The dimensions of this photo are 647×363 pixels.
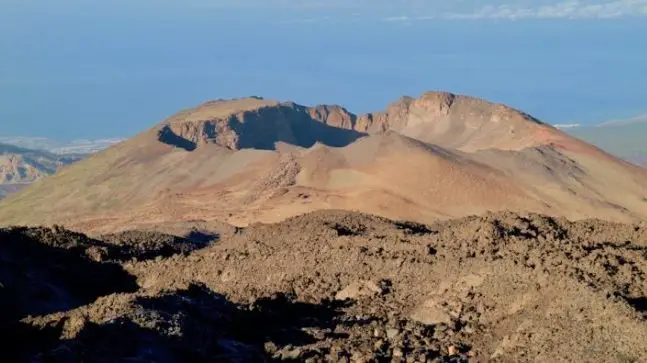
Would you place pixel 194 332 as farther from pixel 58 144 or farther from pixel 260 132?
pixel 58 144

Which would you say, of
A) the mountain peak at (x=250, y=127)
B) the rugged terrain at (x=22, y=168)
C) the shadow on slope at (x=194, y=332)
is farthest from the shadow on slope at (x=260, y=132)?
the shadow on slope at (x=194, y=332)

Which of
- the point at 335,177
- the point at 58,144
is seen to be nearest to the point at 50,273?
the point at 335,177

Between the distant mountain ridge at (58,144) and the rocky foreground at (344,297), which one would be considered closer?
the rocky foreground at (344,297)

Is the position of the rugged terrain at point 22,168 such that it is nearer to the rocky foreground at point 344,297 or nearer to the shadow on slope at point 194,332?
the rocky foreground at point 344,297

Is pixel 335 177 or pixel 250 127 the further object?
pixel 250 127

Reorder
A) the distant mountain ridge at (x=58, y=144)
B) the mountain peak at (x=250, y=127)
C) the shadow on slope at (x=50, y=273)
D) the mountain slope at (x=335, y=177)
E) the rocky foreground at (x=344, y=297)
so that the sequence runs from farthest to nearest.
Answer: the distant mountain ridge at (x=58, y=144), the mountain peak at (x=250, y=127), the mountain slope at (x=335, y=177), the shadow on slope at (x=50, y=273), the rocky foreground at (x=344, y=297)

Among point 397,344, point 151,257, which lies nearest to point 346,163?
point 151,257
